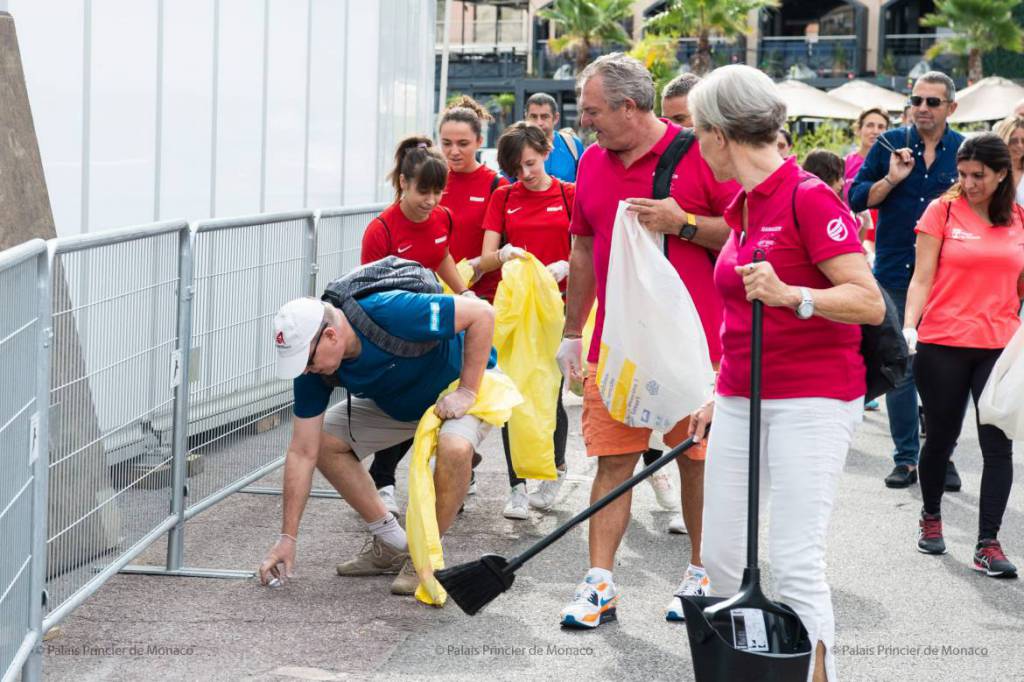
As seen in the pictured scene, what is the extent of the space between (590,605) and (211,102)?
3963 mm

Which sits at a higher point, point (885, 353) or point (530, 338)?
point (885, 353)

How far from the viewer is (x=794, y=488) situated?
3939 mm

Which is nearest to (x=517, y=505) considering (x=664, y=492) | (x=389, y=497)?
(x=389, y=497)

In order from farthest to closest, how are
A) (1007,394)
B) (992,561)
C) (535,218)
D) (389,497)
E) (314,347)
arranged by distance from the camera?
(535,218) → (389,497) → (992,561) → (1007,394) → (314,347)

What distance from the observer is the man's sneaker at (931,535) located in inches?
253

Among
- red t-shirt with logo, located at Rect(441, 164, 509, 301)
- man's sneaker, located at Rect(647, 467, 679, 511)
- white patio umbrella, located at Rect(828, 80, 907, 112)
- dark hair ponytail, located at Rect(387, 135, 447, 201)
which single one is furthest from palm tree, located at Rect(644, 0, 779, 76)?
dark hair ponytail, located at Rect(387, 135, 447, 201)

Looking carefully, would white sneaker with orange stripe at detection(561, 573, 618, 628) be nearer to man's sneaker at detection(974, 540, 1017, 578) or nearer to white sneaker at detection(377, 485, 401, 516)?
white sneaker at detection(377, 485, 401, 516)

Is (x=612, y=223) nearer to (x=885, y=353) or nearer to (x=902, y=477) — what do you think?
(x=885, y=353)

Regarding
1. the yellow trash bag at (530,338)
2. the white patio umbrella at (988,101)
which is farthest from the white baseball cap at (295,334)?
the white patio umbrella at (988,101)

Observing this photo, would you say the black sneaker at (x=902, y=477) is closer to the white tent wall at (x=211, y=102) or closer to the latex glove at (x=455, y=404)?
the latex glove at (x=455, y=404)

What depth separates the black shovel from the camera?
11.7 ft

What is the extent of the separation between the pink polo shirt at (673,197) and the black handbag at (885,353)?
1292 millimetres

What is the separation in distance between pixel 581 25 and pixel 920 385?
139 ft

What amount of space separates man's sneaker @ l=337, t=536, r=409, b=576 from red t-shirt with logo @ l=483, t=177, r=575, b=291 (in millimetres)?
1920
